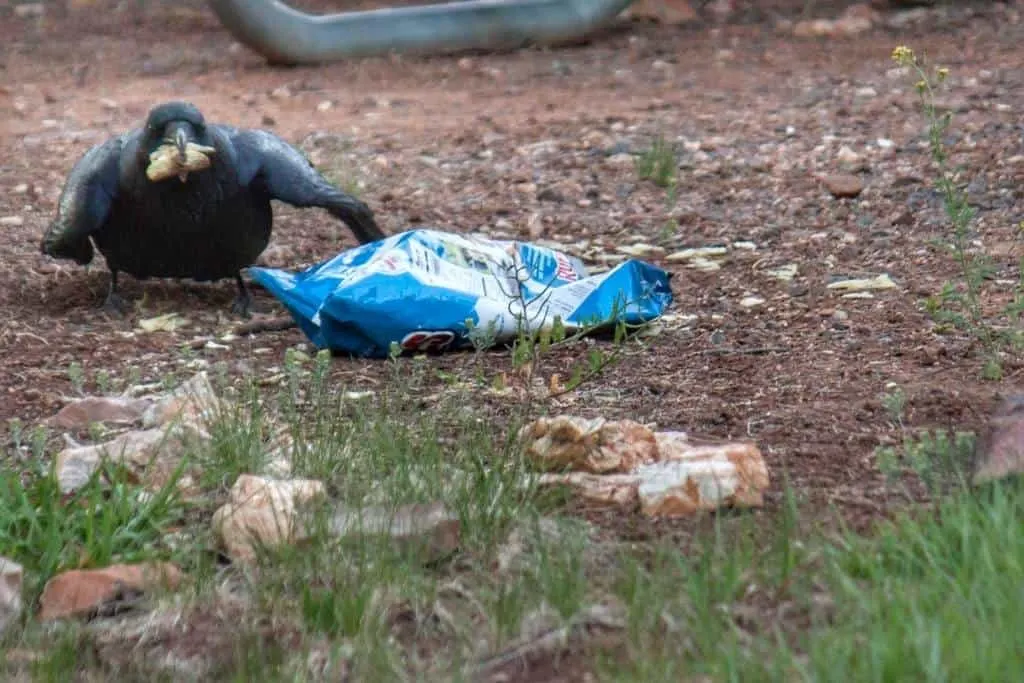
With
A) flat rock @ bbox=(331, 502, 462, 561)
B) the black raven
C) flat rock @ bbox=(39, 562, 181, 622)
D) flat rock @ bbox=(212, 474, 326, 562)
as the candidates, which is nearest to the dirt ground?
the black raven

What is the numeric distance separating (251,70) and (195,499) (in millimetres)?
6244

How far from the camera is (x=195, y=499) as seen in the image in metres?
3.38

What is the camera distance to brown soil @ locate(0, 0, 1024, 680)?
13.5 ft

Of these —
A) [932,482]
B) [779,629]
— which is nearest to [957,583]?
[779,629]

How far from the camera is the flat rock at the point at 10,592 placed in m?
3.00

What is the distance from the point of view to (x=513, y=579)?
2.92 meters

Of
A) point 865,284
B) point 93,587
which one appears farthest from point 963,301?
point 93,587

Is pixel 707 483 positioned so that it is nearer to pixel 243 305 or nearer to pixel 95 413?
pixel 95 413

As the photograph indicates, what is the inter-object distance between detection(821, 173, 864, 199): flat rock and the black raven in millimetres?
1767

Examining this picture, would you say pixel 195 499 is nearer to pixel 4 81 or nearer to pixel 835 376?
pixel 835 376

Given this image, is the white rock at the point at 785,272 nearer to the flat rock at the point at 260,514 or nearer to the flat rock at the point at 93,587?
the flat rock at the point at 260,514

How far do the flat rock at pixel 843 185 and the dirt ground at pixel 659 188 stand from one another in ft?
0.14

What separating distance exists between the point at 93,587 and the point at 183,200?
7.41 feet

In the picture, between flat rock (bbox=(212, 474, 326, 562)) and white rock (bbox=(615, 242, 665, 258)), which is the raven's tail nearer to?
white rock (bbox=(615, 242, 665, 258))
